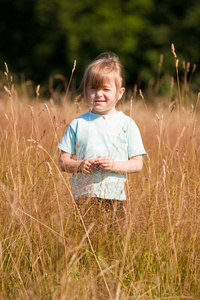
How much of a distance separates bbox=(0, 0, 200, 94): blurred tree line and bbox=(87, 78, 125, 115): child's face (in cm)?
Answer: 1522

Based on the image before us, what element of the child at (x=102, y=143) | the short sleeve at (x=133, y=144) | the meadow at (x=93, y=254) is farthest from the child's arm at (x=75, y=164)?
the short sleeve at (x=133, y=144)

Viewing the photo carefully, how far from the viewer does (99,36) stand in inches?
707

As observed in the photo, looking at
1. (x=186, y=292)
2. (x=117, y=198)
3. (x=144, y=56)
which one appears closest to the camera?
(x=186, y=292)

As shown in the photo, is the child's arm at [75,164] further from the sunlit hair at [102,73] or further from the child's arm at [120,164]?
the sunlit hair at [102,73]

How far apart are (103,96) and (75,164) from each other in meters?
0.39

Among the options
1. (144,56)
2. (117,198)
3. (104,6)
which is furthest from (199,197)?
(104,6)

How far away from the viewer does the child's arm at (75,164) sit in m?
2.29

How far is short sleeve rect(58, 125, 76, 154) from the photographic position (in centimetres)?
251

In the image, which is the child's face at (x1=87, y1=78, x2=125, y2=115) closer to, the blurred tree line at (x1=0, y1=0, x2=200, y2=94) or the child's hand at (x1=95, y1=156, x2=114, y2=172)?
the child's hand at (x1=95, y1=156, x2=114, y2=172)

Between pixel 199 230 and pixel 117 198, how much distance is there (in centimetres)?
42

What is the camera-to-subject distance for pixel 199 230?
2248mm

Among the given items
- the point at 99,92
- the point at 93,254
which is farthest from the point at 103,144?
the point at 93,254

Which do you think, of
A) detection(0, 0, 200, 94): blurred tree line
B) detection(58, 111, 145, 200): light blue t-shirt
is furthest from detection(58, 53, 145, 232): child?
detection(0, 0, 200, 94): blurred tree line

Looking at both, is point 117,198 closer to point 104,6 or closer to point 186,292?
point 186,292
